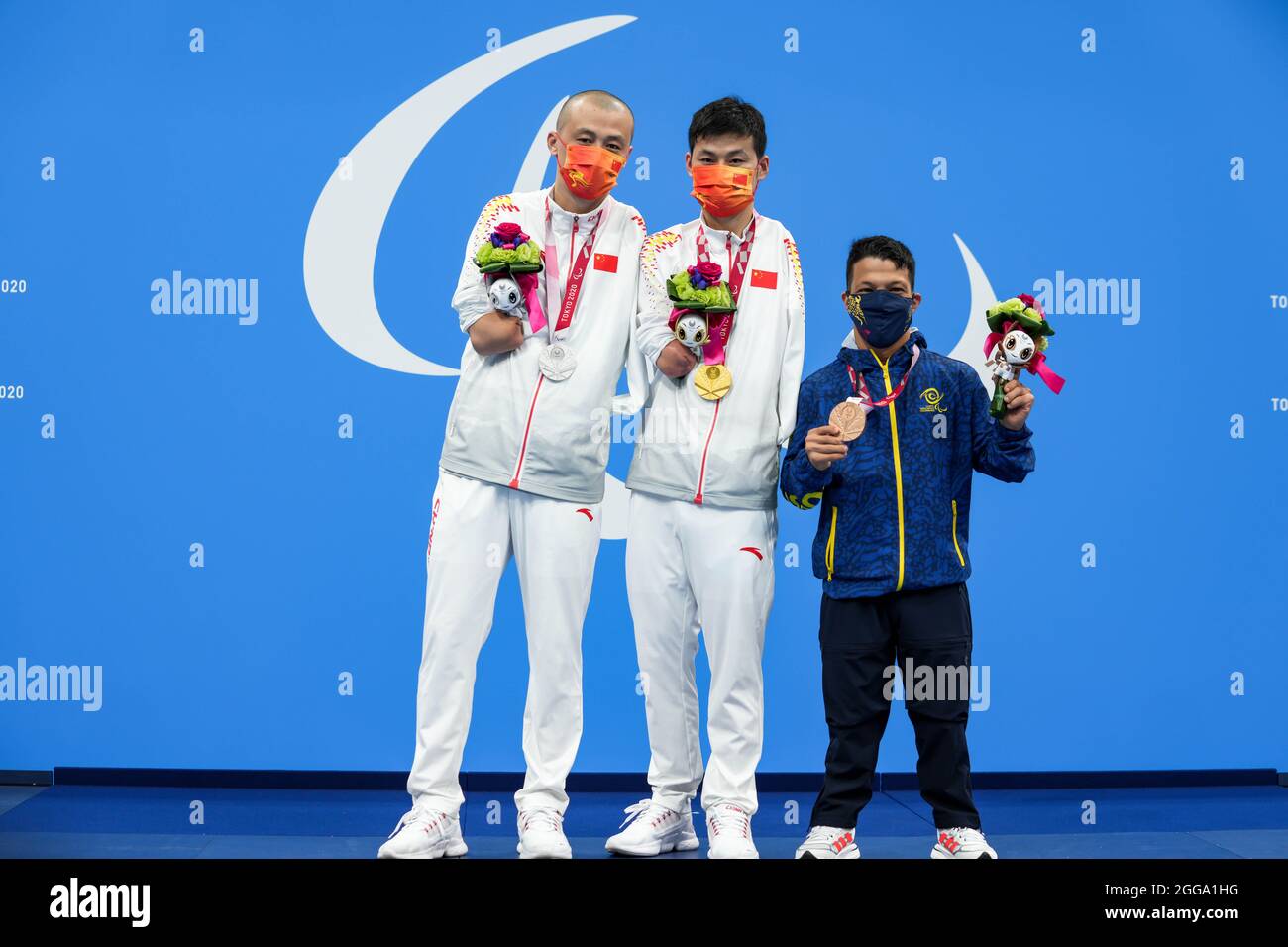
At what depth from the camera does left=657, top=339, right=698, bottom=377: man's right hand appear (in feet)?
12.4

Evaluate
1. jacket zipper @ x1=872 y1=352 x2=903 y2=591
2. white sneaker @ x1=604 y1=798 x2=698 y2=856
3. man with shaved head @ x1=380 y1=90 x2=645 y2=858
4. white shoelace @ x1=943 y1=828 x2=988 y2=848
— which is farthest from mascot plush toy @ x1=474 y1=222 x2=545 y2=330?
white shoelace @ x1=943 y1=828 x2=988 y2=848

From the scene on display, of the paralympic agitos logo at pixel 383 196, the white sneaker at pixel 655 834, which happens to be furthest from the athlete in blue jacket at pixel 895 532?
the paralympic agitos logo at pixel 383 196

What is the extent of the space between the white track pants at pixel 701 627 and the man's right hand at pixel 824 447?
0.30 metres

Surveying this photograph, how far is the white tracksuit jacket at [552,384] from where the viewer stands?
3719 mm

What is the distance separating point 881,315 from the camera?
378cm

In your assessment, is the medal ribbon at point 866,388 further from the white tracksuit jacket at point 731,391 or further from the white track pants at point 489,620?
the white track pants at point 489,620

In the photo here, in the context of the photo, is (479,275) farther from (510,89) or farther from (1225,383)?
(1225,383)

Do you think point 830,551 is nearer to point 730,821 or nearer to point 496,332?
point 730,821

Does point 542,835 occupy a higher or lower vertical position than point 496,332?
lower

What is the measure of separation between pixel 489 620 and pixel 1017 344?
1.82 metres

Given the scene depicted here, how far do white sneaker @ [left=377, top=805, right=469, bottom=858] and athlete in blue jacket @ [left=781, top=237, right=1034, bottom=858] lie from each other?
41.9 inches

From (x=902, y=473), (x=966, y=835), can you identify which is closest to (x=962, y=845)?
(x=966, y=835)

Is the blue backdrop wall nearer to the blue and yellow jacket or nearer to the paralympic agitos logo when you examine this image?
the paralympic agitos logo
